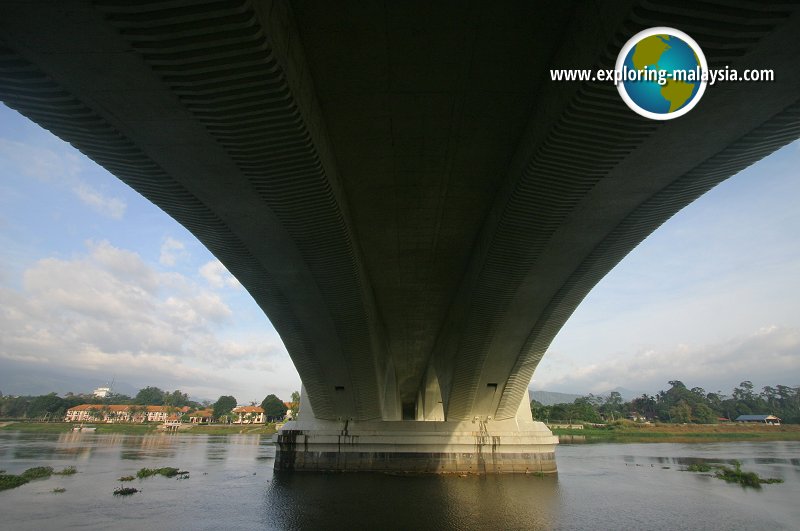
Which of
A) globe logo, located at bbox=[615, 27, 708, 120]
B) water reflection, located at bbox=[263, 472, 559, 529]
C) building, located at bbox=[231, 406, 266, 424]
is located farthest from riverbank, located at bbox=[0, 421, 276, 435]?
globe logo, located at bbox=[615, 27, 708, 120]

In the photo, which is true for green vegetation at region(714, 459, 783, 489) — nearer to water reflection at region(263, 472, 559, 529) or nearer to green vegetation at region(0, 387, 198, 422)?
water reflection at region(263, 472, 559, 529)

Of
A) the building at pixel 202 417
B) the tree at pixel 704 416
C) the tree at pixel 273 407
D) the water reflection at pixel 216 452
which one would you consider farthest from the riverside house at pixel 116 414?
the tree at pixel 704 416

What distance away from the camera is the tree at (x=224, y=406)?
11006cm

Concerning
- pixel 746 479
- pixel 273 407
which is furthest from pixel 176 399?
pixel 746 479

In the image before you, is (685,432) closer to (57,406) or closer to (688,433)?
(688,433)

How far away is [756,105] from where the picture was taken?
6688 mm

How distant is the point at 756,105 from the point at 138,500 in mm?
21203

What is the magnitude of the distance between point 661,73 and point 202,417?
406 feet

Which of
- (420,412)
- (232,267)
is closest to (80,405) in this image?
(420,412)

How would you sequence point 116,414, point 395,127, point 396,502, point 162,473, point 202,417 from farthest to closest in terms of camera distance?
point 202,417
point 116,414
point 162,473
point 396,502
point 395,127

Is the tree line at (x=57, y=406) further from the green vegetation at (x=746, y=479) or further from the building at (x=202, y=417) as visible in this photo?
the green vegetation at (x=746, y=479)

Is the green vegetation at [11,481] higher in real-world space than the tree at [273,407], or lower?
lower

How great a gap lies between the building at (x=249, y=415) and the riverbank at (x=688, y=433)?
69260mm

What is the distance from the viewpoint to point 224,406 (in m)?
111
